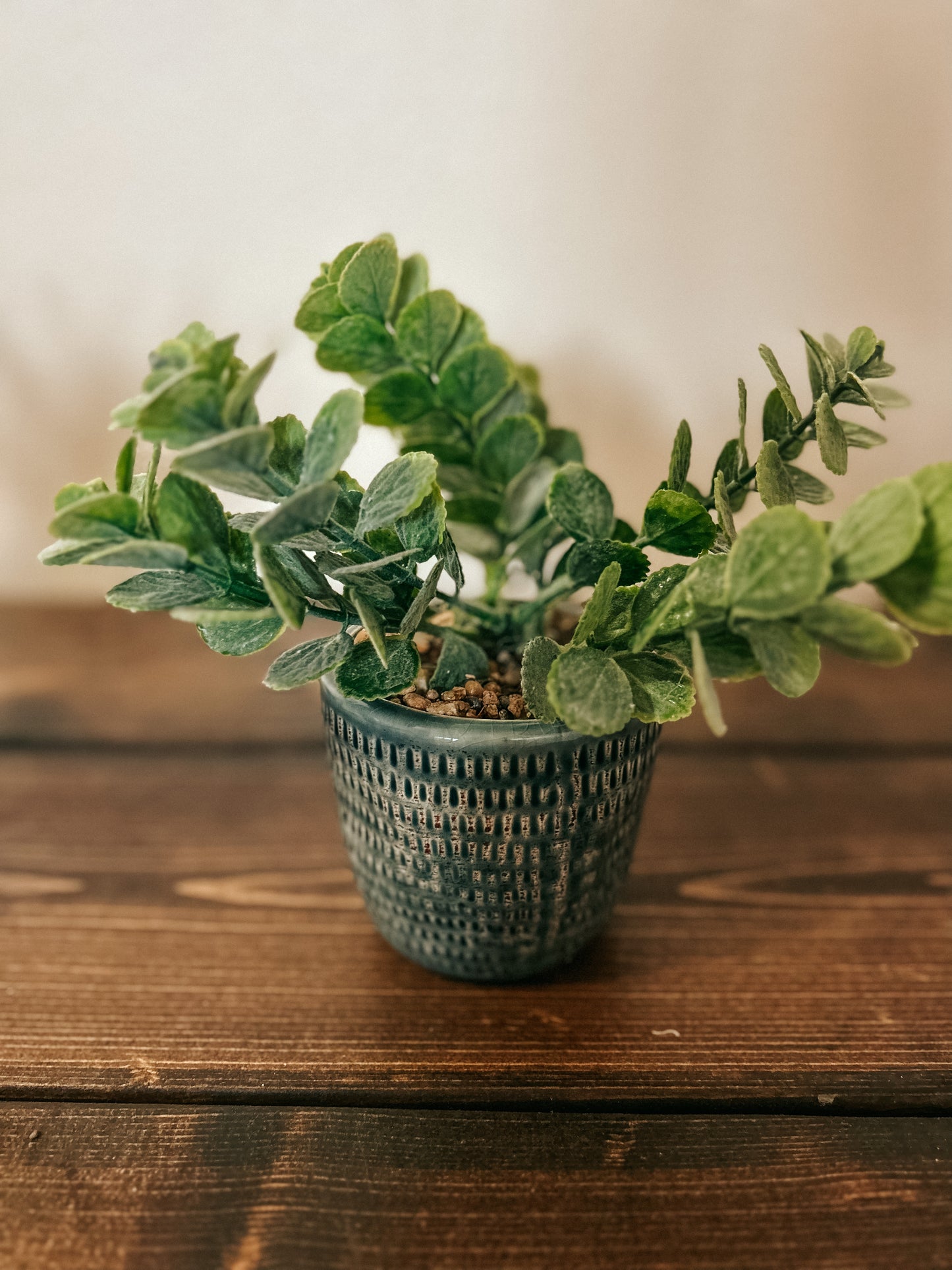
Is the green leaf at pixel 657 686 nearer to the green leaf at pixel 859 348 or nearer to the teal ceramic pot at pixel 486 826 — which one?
the teal ceramic pot at pixel 486 826

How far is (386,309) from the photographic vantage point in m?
0.36

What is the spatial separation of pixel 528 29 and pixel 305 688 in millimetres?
504

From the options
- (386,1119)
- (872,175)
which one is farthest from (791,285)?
(386,1119)

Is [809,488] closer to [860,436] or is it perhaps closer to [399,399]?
[860,436]

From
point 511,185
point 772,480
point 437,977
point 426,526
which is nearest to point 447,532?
point 426,526

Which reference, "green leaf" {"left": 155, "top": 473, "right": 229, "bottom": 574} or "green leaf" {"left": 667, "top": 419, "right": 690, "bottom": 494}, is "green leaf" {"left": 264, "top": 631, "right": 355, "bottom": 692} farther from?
"green leaf" {"left": 667, "top": 419, "right": 690, "bottom": 494}

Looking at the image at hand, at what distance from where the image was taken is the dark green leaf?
32 cm

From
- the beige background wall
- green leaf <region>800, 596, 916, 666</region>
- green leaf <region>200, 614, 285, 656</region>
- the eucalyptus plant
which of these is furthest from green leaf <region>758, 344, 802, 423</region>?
the beige background wall

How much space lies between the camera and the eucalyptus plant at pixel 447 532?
24 cm

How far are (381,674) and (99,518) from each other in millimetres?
113

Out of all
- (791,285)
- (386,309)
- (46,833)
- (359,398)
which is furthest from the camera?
(791,285)

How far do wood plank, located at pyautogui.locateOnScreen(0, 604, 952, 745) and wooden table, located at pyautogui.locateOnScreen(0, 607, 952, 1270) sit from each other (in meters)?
0.03

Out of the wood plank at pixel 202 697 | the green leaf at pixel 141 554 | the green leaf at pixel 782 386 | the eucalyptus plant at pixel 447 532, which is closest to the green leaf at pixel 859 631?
the eucalyptus plant at pixel 447 532

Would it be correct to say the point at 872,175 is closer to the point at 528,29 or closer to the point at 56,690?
the point at 528,29
